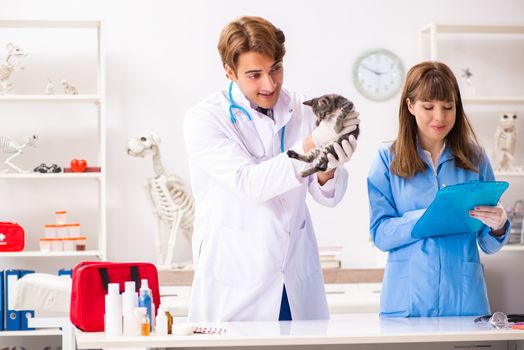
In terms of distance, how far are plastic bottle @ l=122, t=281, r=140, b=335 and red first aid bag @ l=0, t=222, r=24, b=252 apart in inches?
93.7

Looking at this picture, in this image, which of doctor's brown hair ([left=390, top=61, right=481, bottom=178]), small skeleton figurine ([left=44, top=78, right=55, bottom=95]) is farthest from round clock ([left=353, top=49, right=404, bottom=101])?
doctor's brown hair ([left=390, top=61, right=481, bottom=178])

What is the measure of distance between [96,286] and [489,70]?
339 centimetres

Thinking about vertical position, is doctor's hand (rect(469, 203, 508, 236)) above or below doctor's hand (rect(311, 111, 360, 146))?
below

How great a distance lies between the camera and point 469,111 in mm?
4969

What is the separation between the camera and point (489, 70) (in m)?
5.03

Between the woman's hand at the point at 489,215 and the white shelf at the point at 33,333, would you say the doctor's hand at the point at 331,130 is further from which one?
the white shelf at the point at 33,333

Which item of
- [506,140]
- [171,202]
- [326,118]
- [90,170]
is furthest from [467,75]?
[326,118]

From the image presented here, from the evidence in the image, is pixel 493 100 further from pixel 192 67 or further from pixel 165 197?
pixel 165 197

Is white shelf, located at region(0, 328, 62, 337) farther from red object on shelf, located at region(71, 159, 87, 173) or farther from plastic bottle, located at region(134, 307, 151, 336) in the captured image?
plastic bottle, located at region(134, 307, 151, 336)

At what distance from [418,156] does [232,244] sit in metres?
0.63

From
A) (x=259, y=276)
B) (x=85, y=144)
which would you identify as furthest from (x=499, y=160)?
(x=259, y=276)

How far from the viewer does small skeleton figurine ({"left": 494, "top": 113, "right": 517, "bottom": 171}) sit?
4.75 metres

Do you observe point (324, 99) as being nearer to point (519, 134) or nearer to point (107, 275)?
point (107, 275)

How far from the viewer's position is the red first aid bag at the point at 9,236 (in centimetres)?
441
